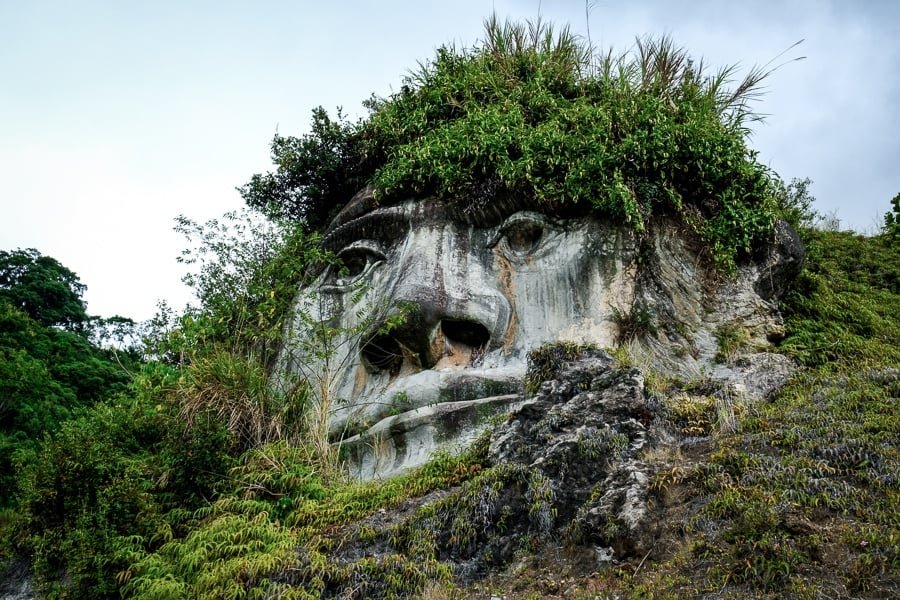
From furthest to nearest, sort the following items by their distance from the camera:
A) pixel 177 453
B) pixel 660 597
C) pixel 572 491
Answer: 1. pixel 177 453
2. pixel 572 491
3. pixel 660 597

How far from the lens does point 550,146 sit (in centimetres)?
1036

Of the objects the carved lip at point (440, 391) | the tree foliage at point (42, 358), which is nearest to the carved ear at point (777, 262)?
A: the carved lip at point (440, 391)

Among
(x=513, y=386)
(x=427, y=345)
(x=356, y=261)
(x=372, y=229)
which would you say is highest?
(x=372, y=229)

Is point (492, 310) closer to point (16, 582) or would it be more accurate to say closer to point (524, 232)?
point (524, 232)

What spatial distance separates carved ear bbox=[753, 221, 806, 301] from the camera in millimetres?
10211

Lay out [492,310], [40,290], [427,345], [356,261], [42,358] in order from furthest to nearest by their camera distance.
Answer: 1. [40,290]
2. [42,358]
3. [356,261]
4. [492,310]
5. [427,345]

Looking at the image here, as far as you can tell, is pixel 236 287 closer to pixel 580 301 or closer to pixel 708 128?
pixel 580 301

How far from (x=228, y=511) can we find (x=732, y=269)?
6273mm

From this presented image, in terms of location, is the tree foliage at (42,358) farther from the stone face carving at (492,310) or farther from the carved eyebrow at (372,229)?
the stone face carving at (492,310)

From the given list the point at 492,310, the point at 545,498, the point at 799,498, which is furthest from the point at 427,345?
the point at 799,498

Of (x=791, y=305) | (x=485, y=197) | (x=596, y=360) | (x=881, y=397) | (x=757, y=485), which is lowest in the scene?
(x=757, y=485)

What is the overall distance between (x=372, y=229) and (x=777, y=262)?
510cm

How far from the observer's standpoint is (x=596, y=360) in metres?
7.36

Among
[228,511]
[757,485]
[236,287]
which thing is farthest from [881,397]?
[236,287]
